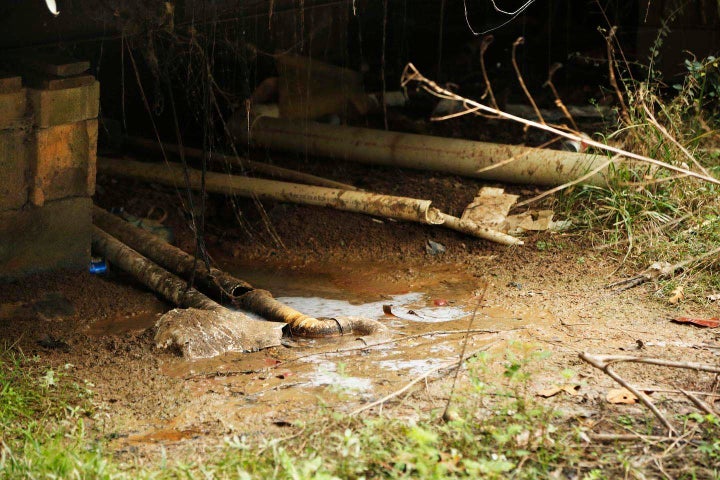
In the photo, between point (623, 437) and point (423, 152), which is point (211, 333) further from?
point (423, 152)

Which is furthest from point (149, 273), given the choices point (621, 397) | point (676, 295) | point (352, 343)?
point (676, 295)

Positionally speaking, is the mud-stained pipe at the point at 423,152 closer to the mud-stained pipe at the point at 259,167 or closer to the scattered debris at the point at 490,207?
the scattered debris at the point at 490,207

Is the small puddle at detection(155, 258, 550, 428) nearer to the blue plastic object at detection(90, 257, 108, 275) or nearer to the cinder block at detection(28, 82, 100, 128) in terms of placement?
the blue plastic object at detection(90, 257, 108, 275)

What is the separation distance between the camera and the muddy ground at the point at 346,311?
4180 mm

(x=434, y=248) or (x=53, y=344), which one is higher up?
(x=434, y=248)

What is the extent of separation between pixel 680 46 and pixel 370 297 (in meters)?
4.67

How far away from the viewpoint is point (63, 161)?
585 centimetres

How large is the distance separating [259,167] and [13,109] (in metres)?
2.56

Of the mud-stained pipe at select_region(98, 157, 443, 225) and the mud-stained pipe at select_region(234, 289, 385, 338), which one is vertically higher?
the mud-stained pipe at select_region(98, 157, 443, 225)

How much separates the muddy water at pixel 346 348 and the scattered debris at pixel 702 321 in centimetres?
77

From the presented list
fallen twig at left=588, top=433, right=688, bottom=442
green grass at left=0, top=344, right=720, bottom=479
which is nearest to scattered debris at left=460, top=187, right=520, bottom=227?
green grass at left=0, top=344, right=720, bottom=479

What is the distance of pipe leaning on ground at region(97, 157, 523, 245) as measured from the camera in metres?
6.74

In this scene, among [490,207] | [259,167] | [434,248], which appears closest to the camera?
[434,248]

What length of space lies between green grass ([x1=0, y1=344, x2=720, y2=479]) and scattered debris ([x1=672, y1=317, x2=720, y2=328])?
1.44m
